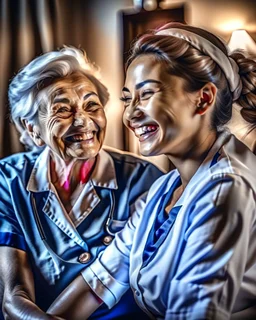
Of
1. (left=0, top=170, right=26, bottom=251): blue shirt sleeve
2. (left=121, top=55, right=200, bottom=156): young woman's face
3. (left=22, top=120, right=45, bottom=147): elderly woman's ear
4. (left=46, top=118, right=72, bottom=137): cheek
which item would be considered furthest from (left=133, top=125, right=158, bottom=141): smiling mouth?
(left=0, top=170, right=26, bottom=251): blue shirt sleeve

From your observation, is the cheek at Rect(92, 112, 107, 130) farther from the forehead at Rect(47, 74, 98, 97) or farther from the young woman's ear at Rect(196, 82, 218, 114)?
the young woman's ear at Rect(196, 82, 218, 114)

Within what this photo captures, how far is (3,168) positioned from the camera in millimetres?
1613

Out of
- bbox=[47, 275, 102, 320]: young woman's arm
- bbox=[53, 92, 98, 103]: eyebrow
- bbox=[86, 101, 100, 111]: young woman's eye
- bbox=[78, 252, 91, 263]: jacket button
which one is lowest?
bbox=[47, 275, 102, 320]: young woman's arm

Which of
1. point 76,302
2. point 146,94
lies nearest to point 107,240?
point 76,302

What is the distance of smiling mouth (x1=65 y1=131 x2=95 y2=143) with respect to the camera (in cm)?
152

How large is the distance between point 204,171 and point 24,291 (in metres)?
0.62

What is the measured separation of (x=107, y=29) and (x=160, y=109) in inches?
12.8

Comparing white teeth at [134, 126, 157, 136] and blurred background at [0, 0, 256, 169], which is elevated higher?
blurred background at [0, 0, 256, 169]

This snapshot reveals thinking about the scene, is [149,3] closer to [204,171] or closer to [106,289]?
[204,171]

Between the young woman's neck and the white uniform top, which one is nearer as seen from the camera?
the white uniform top

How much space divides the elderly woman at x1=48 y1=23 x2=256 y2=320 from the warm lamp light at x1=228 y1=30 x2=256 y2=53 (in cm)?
4

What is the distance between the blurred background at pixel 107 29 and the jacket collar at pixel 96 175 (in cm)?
6

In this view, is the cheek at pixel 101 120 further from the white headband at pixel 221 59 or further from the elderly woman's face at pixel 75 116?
the white headband at pixel 221 59

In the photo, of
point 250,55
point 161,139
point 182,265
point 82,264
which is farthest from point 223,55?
point 82,264
